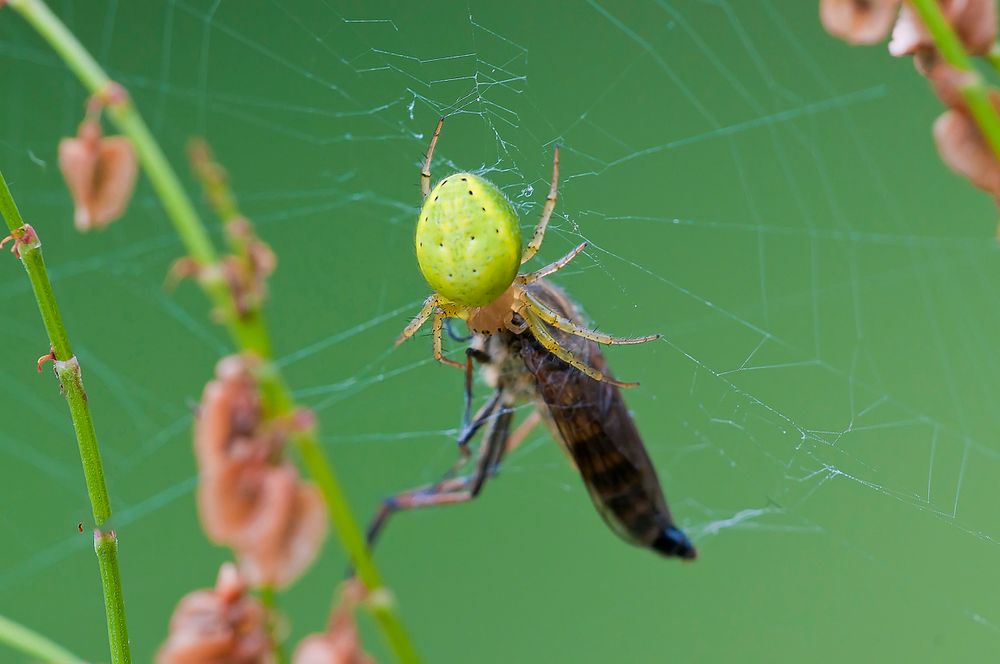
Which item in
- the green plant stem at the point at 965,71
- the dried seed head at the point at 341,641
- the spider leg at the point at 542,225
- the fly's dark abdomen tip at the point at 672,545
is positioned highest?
the spider leg at the point at 542,225

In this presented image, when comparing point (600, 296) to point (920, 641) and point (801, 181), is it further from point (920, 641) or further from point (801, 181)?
point (920, 641)

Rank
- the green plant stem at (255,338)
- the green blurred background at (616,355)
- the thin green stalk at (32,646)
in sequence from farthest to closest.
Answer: the green blurred background at (616,355) < the thin green stalk at (32,646) < the green plant stem at (255,338)

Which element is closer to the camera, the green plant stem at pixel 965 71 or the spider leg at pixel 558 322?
the green plant stem at pixel 965 71

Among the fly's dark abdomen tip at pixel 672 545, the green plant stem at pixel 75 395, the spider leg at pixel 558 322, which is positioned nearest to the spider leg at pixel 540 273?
the spider leg at pixel 558 322

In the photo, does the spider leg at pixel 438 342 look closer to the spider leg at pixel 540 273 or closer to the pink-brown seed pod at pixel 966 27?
the spider leg at pixel 540 273

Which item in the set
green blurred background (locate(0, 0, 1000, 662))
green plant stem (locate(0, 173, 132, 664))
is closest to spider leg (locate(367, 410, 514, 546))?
green blurred background (locate(0, 0, 1000, 662))

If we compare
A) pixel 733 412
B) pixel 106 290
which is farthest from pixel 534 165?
pixel 106 290

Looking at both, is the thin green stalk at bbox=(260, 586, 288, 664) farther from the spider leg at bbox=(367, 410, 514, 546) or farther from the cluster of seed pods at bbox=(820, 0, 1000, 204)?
the spider leg at bbox=(367, 410, 514, 546)
